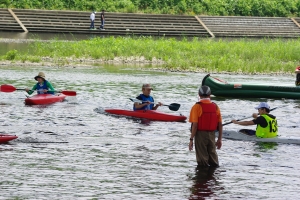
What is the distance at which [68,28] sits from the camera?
54.3 meters

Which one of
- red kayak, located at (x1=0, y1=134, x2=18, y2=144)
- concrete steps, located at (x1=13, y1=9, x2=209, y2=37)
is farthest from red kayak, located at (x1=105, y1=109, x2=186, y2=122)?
concrete steps, located at (x1=13, y1=9, x2=209, y2=37)

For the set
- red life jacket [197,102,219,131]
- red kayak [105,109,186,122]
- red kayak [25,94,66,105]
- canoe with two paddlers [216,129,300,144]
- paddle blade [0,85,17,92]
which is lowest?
canoe with two paddlers [216,129,300,144]

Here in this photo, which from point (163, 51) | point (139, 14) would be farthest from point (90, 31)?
point (163, 51)

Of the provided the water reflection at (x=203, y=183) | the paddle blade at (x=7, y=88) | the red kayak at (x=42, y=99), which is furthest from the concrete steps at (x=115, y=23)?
the water reflection at (x=203, y=183)

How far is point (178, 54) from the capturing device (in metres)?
41.9

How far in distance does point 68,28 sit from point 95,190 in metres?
41.5

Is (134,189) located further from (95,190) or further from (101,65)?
(101,65)

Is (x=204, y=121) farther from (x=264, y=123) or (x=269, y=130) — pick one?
(x=269, y=130)

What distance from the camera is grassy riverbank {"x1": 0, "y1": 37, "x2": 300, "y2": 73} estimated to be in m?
39.1

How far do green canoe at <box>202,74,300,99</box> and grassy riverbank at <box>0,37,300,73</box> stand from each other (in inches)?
376

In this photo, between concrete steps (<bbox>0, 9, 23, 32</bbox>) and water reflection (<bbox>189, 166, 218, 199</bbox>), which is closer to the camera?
water reflection (<bbox>189, 166, 218, 199</bbox>)

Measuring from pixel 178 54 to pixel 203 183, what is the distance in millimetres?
27929

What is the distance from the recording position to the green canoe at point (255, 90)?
28.9 meters

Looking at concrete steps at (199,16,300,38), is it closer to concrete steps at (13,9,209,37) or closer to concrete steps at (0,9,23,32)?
concrete steps at (13,9,209,37)
